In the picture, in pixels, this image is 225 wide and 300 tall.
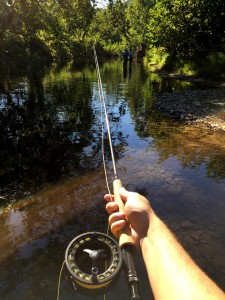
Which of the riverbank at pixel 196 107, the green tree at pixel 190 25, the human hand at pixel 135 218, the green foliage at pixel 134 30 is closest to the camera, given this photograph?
the human hand at pixel 135 218

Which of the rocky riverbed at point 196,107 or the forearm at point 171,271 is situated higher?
the forearm at point 171,271

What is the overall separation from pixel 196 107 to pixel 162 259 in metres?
15.4

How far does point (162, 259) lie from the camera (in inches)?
96.8

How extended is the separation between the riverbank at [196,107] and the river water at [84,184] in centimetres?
76

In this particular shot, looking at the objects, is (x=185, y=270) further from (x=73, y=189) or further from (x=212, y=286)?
(x=73, y=189)

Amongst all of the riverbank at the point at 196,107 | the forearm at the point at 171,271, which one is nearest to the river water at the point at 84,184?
Result: the riverbank at the point at 196,107

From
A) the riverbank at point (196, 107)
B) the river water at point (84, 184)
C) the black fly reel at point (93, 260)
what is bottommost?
the riverbank at point (196, 107)

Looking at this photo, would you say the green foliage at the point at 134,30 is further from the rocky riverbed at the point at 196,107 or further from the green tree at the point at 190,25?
the rocky riverbed at the point at 196,107

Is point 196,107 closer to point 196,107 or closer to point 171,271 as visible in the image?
point 196,107

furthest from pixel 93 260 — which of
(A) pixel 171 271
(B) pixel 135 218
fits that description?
(A) pixel 171 271

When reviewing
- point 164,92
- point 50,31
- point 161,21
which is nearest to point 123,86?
point 164,92

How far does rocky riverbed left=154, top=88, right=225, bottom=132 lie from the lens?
1424 cm

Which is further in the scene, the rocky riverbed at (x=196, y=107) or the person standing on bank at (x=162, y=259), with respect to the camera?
the rocky riverbed at (x=196, y=107)

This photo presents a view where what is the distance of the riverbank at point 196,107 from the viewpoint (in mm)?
14212
